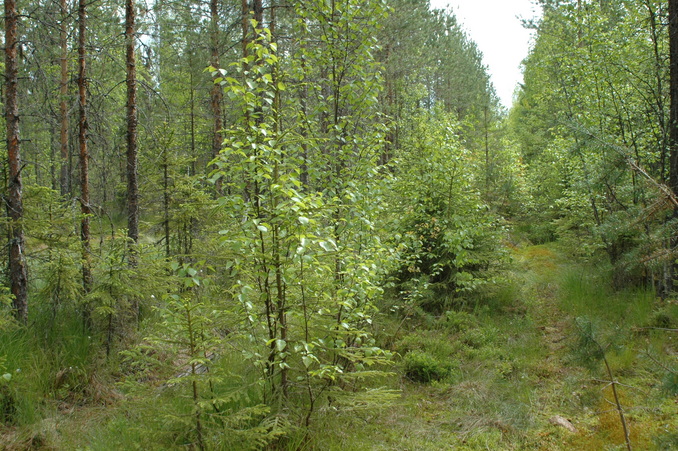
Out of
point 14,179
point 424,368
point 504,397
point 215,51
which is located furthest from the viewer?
point 215,51

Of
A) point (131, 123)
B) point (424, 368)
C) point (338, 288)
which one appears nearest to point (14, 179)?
point (131, 123)

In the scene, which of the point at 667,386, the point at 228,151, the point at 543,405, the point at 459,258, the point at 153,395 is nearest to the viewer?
the point at 667,386

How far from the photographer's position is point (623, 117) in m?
7.34

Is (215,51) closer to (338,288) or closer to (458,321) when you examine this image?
(458,321)

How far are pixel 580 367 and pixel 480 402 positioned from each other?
4.90 ft

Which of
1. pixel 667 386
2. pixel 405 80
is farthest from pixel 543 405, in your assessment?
pixel 405 80

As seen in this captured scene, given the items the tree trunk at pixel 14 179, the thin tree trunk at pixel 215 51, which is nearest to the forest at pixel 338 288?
the tree trunk at pixel 14 179

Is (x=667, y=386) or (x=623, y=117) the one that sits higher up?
(x=623, y=117)

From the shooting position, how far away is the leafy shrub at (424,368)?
5.47 m

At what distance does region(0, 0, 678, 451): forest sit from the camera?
335cm

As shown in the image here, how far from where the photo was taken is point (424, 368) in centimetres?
548

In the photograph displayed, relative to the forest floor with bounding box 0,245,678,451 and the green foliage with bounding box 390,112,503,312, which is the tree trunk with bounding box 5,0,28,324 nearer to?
the forest floor with bounding box 0,245,678,451

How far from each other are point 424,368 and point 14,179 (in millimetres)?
6024

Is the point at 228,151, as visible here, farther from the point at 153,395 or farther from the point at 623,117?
the point at 623,117
